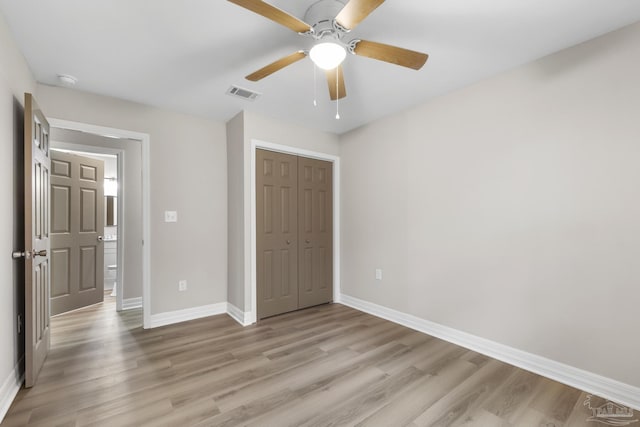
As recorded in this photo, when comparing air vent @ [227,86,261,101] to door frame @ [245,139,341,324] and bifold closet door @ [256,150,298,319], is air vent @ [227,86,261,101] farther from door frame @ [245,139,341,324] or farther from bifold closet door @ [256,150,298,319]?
bifold closet door @ [256,150,298,319]

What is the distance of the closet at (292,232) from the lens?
343cm

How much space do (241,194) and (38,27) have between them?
1978 mm

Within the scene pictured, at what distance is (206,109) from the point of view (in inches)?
129

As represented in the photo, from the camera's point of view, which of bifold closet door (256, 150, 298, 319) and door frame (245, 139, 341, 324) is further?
bifold closet door (256, 150, 298, 319)

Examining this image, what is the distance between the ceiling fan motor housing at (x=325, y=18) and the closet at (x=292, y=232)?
1897 mm

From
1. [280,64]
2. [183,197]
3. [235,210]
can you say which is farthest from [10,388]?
[280,64]

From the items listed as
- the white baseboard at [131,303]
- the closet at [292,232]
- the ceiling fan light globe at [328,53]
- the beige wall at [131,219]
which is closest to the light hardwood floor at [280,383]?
the closet at [292,232]

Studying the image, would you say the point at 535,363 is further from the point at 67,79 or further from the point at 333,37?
the point at 67,79

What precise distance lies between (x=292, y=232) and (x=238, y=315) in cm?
116

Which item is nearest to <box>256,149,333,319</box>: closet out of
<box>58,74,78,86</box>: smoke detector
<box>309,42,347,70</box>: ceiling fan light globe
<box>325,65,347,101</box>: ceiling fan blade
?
<box>325,65,347,101</box>: ceiling fan blade

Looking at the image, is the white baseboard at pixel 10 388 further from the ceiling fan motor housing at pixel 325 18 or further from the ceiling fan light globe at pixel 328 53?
the ceiling fan motor housing at pixel 325 18

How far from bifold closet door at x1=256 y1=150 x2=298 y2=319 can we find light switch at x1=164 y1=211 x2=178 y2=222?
921mm

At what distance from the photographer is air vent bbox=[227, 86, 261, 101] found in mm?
2783

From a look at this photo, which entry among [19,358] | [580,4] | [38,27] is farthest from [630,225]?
[19,358]
